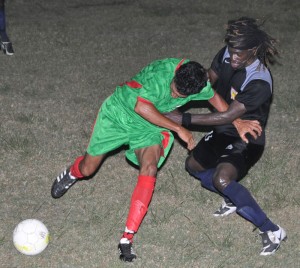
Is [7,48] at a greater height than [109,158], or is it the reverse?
[109,158]

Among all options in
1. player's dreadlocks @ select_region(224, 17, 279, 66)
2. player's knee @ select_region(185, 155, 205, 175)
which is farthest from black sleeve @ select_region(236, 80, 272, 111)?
player's knee @ select_region(185, 155, 205, 175)

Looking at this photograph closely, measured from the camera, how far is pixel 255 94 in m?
6.24

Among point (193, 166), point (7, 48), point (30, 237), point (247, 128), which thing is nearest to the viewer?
point (30, 237)

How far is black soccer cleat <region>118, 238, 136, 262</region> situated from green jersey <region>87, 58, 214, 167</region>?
0.91 meters

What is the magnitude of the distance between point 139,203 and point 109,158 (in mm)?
2119

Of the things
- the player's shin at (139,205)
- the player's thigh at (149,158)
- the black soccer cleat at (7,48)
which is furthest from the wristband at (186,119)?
the black soccer cleat at (7,48)

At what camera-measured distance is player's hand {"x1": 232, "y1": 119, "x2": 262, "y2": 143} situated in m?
6.40

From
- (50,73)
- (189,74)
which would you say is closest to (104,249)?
(189,74)

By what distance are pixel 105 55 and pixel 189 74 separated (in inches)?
226

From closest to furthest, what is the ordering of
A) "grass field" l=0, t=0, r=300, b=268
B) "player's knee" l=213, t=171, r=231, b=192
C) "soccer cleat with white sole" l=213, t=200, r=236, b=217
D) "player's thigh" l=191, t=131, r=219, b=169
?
"player's knee" l=213, t=171, r=231, b=192
"grass field" l=0, t=0, r=300, b=268
"player's thigh" l=191, t=131, r=219, b=169
"soccer cleat with white sole" l=213, t=200, r=236, b=217

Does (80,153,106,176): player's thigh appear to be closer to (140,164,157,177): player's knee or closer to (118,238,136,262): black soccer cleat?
(140,164,157,177): player's knee

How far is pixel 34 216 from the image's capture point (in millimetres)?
6719

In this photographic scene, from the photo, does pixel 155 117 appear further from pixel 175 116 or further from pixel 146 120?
pixel 175 116

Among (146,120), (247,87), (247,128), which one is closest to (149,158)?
(146,120)
